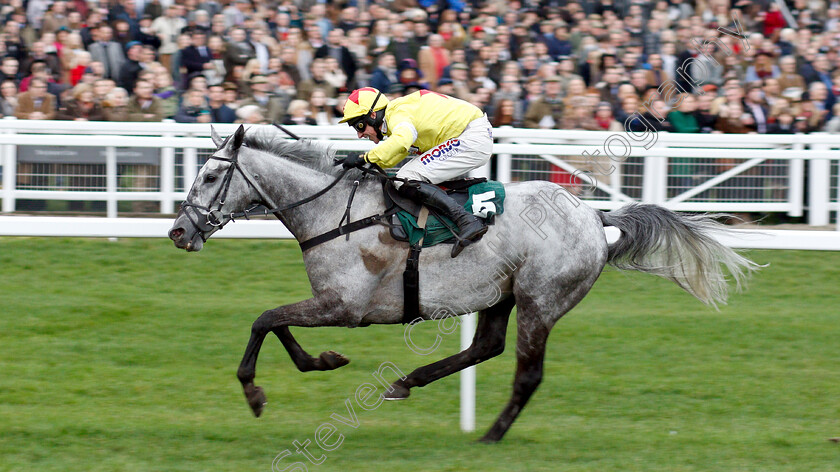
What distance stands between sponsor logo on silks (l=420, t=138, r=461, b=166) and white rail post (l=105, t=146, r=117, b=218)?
145 inches

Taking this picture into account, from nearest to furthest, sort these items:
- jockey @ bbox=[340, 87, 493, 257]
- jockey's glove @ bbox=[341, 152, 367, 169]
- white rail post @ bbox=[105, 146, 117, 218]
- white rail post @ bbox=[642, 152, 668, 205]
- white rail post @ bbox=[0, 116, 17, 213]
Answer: jockey @ bbox=[340, 87, 493, 257]
jockey's glove @ bbox=[341, 152, 367, 169]
white rail post @ bbox=[0, 116, 17, 213]
white rail post @ bbox=[105, 146, 117, 218]
white rail post @ bbox=[642, 152, 668, 205]

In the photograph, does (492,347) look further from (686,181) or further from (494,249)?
(686,181)

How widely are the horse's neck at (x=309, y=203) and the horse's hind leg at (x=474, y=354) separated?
0.90m

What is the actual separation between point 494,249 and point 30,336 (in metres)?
3.55

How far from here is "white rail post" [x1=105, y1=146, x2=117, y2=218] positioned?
823cm

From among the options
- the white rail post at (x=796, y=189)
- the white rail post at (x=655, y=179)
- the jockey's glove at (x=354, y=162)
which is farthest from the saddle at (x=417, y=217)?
the white rail post at (x=796, y=189)

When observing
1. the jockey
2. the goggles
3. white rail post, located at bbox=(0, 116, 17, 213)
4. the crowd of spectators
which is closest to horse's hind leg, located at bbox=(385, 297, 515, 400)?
the jockey

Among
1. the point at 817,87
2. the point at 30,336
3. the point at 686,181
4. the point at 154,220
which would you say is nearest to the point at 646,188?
the point at 686,181

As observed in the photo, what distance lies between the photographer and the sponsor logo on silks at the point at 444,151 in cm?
542

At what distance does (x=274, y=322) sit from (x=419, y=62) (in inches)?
231

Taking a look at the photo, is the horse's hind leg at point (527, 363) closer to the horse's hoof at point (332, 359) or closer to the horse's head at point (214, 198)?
the horse's hoof at point (332, 359)

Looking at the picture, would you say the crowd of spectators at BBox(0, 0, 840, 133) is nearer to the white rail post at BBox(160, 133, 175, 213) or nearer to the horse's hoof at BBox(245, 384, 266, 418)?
the white rail post at BBox(160, 133, 175, 213)

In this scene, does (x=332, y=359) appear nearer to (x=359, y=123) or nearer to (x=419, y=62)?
(x=359, y=123)

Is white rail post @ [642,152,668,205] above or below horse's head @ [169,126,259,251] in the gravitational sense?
below
